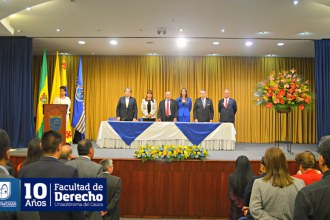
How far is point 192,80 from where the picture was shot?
12.1 m

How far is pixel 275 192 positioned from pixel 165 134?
562cm

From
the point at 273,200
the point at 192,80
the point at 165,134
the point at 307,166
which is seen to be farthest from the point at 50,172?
the point at 192,80

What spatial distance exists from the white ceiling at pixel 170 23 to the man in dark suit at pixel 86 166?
4148 mm

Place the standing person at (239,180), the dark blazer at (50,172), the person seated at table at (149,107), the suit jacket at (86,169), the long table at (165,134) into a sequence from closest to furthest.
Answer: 1. the dark blazer at (50,172)
2. the suit jacket at (86,169)
3. the standing person at (239,180)
4. the long table at (165,134)
5. the person seated at table at (149,107)

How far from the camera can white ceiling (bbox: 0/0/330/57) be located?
6578mm

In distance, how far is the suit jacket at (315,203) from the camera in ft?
5.74

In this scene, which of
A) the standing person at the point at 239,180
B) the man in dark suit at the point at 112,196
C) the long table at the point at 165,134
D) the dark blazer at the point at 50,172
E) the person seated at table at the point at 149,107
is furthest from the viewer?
the person seated at table at the point at 149,107

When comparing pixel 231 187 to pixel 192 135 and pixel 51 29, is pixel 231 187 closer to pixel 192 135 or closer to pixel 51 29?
pixel 192 135

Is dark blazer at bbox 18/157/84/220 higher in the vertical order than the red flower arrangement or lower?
lower

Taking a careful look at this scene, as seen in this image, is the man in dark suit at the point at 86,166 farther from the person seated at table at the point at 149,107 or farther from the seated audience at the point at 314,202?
the person seated at table at the point at 149,107

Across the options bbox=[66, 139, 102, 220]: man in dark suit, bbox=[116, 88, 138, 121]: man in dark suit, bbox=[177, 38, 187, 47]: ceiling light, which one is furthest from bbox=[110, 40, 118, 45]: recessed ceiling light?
bbox=[66, 139, 102, 220]: man in dark suit
